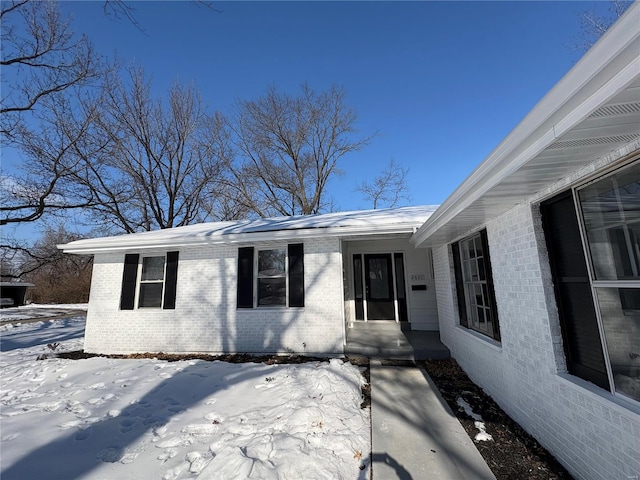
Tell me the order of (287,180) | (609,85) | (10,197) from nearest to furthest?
(609,85), (10,197), (287,180)

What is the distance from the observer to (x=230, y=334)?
6.38 m

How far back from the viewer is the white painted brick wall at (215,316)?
19.8 feet

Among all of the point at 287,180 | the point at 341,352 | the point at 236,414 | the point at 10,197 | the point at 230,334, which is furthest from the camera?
the point at 287,180

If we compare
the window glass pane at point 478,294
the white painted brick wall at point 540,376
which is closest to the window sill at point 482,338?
the white painted brick wall at point 540,376

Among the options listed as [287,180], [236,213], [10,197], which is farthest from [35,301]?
[287,180]

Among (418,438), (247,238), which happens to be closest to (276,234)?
(247,238)

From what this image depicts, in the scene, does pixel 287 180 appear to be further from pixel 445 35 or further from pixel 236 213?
pixel 445 35

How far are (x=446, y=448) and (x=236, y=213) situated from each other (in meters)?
18.3

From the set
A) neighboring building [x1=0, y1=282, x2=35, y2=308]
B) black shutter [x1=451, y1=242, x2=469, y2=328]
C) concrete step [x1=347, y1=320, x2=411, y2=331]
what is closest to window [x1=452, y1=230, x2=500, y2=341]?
black shutter [x1=451, y1=242, x2=469, y2=328]

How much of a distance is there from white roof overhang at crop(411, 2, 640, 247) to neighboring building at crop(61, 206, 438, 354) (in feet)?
10.6

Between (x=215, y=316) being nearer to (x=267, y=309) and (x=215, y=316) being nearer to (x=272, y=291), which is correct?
(x=267, y=309)

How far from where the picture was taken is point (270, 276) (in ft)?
21.4

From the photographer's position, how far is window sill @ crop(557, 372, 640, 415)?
182 centimetres

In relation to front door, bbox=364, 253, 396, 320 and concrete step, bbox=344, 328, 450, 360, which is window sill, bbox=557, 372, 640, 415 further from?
front door, bbox=364, 253, 396, 320
